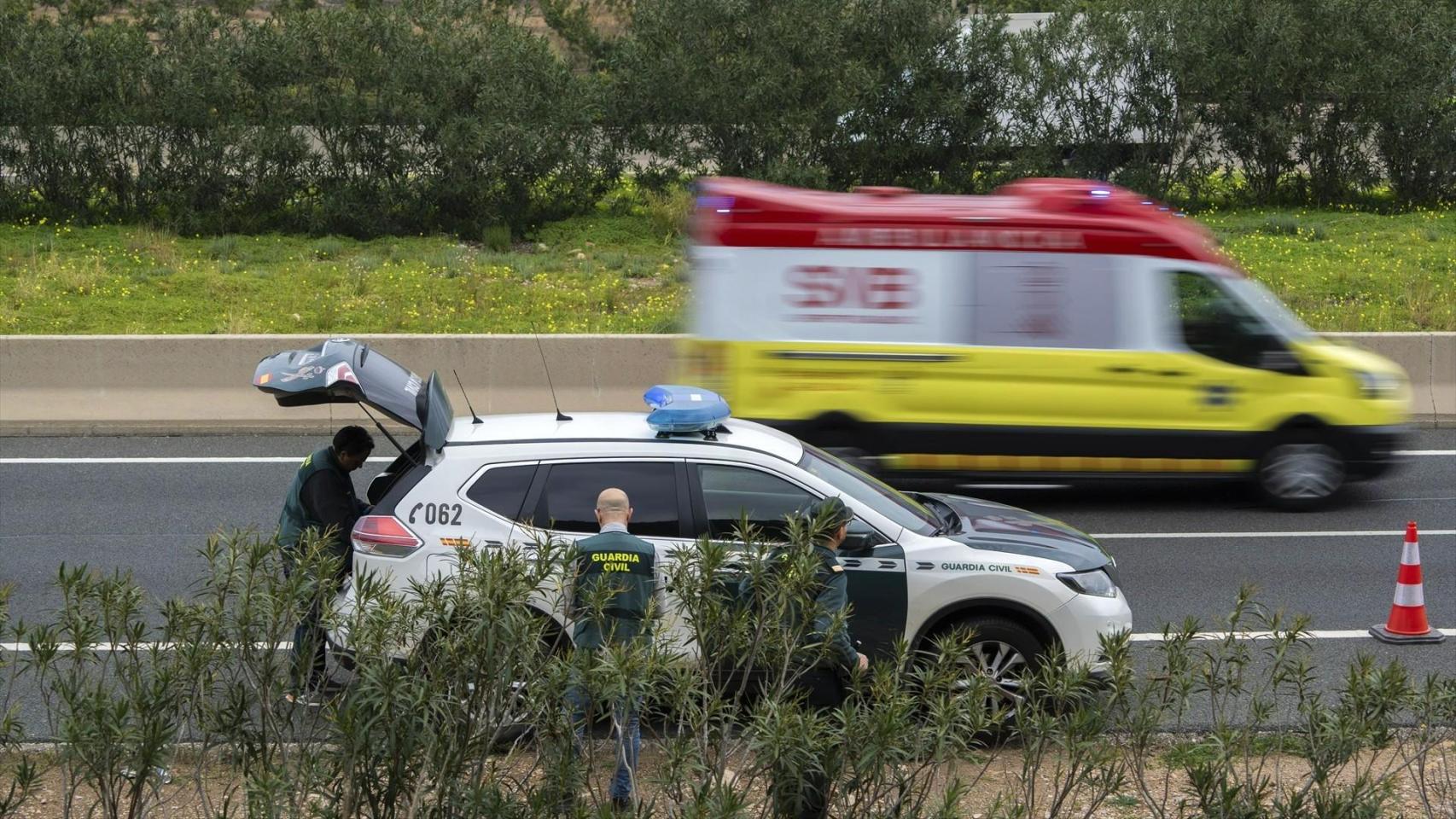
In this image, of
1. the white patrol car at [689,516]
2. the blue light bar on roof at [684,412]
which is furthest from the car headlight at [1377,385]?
the blue light bar on roof at [684,412]

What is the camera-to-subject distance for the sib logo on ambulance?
11195mm

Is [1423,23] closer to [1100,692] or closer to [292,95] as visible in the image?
[292,95]

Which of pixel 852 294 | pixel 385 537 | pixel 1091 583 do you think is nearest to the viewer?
pixel 385 537

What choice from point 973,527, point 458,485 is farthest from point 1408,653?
point 458,485

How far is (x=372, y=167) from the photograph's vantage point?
82.5ft

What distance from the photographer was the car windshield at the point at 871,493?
761cm

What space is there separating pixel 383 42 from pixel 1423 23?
1824cm

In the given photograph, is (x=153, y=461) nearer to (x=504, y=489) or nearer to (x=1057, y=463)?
(x=504, y=489)

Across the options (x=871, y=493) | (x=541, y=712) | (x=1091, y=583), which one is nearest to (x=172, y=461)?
(x=871, y=493)

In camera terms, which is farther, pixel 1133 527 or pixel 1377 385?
pixel 1377 385

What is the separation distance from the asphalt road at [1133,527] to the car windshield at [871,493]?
1981 millimetres

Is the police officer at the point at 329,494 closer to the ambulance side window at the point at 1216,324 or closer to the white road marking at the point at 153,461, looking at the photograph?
the white road marking at the point at 153,461

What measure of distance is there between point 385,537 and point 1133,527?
20.6 feet

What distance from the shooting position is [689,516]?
7.30m
